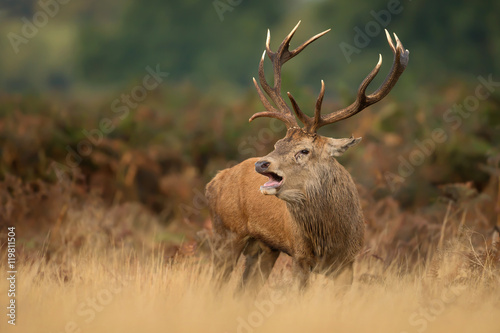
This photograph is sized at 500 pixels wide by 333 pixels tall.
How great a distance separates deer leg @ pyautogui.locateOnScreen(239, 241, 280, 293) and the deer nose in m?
1.45

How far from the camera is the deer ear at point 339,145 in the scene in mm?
6258

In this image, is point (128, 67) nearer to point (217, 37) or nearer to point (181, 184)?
point (217, 37)

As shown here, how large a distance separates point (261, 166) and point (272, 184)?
0.24m

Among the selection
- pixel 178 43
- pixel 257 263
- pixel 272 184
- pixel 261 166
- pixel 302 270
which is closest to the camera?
pixel 261 166

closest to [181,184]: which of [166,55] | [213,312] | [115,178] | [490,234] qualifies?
[115,178]

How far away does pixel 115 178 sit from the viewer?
12031 millimetres

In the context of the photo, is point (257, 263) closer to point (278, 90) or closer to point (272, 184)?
point (272, 184)

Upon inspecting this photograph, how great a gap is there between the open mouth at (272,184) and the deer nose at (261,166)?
149mm

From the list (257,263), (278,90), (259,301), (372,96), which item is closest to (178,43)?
(257,263)

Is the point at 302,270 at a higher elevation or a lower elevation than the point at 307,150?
lower

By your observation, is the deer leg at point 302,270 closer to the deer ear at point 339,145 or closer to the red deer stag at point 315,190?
the red deer stag at point 315,190

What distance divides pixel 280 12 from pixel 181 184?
30.6m

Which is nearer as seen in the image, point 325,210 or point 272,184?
point 272,184

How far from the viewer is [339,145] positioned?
631cm
